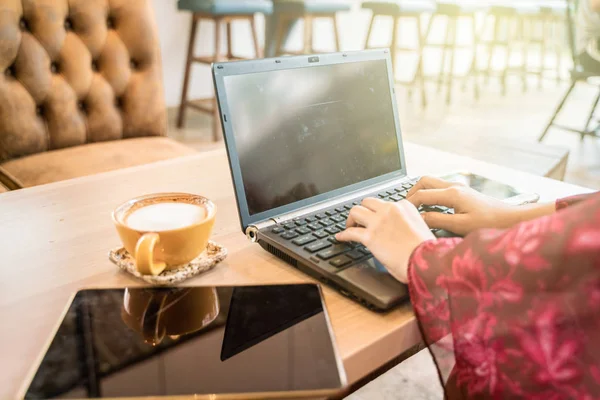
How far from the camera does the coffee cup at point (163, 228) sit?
0.50 m

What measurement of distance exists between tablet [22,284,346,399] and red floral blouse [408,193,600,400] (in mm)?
119

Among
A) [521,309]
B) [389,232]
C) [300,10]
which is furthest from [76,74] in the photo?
[300,10]

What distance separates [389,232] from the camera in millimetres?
554

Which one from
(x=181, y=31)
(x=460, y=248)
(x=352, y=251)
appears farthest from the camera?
(x=181, y=31)

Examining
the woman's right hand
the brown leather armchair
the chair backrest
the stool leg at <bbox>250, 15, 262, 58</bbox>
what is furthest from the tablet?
the stool leg at <bbox>250, 15, 262, 58</bbox>

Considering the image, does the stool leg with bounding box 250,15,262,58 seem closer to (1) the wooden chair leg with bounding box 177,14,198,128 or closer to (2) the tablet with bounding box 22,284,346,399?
(1) the wooden chair leg with bounding box 177,14,198,128

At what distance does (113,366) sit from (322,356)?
170mm

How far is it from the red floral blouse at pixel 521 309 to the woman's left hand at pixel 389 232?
4 centimetres

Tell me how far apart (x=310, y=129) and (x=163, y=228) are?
0.93 feet

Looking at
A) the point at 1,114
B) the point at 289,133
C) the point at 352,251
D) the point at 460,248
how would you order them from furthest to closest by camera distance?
1. the point at 1,114
2. the point at 289,133
3. the point at 352,251
4. the point at 460,248

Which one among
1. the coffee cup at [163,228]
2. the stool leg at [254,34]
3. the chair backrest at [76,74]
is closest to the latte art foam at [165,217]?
the coffee cup at [163,228]

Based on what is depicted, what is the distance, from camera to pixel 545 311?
0.42 meters

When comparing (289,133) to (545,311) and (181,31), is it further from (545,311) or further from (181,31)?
(181,31)

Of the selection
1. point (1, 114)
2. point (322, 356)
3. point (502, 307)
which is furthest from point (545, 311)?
point (1, 114)
